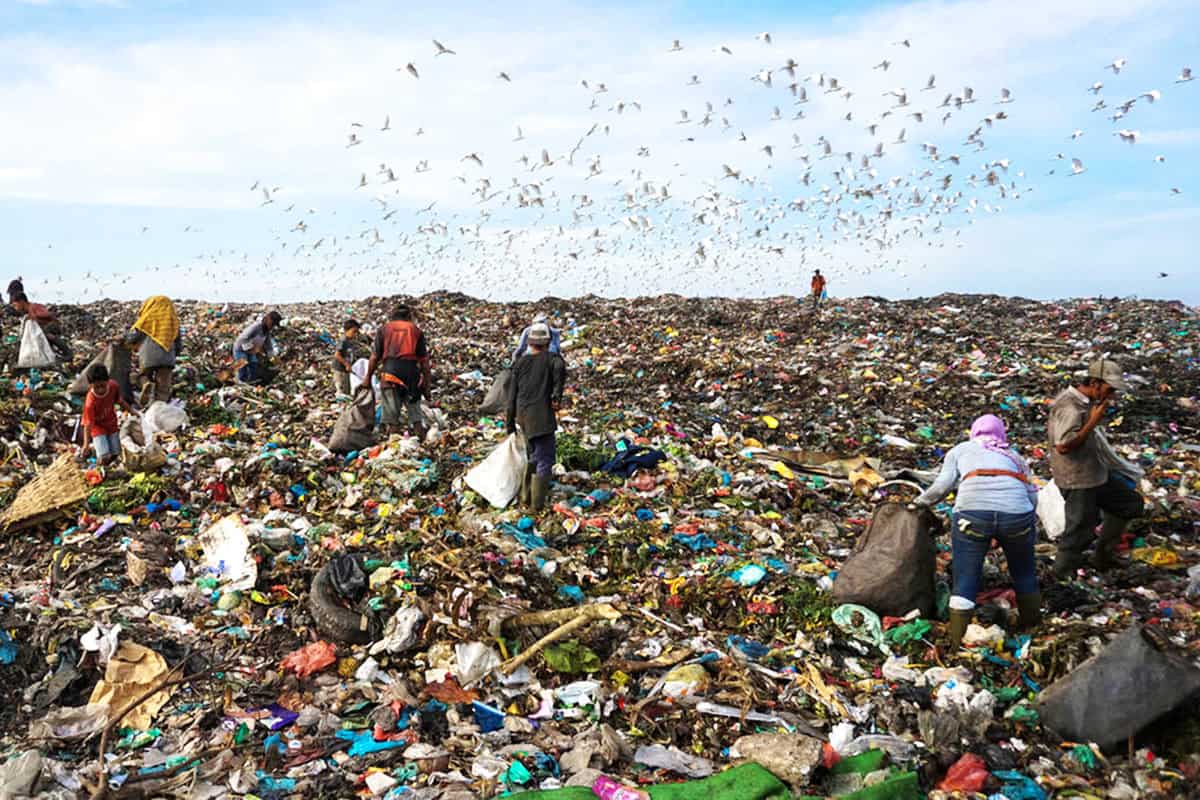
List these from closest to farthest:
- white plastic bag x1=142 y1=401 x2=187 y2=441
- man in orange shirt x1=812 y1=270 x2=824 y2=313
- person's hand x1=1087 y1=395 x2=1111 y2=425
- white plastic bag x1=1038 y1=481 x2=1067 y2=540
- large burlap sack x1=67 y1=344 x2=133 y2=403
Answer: person's hand x1=1087 y1=395 x2=1111 y2=425
white plastic bag x1=1038 y1=481 x2=1067 y2=540
white plastic bag x1=142 y1=401 x2=187 y2=441
large burlap sack x1=67 y1=344 x2=133 y2=403
man in orange shirt x1=812 y1=270 x2=824 y2=313

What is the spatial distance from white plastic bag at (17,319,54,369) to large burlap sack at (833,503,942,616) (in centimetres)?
1048

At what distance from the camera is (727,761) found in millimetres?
3482

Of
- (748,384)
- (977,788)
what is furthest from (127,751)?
(748,384)

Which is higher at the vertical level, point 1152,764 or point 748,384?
point 748,384

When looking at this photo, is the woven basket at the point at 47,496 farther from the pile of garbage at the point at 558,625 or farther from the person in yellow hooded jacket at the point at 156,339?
the person in yellow hooded jacket at the point at 156,339

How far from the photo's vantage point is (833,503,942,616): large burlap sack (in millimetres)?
4535

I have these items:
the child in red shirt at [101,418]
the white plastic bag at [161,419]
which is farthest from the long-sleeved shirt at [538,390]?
the white plastic bag at [161,419]

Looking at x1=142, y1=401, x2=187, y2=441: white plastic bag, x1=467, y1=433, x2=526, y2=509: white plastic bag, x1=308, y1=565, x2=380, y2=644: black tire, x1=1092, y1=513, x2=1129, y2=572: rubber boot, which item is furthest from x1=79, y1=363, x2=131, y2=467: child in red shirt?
x1=1092, y1=513, x2=1129, y2=572: rubber boot

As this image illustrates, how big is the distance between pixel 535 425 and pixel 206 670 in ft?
9.46

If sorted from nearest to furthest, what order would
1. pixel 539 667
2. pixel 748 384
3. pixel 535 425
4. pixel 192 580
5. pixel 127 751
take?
pixel 127 751, pixel 539 667, pixel 192 580, pixel 535 425, pixel 748 384

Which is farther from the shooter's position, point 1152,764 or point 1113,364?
point 1113,364

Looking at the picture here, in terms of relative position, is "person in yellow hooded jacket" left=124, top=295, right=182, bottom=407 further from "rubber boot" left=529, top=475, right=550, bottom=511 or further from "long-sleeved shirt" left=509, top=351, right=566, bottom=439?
"rubber boot" left=529, top=475, right=550, bottom=511

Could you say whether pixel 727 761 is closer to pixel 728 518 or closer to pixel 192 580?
pixel 728 518

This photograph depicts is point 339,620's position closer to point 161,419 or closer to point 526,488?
point 526,488
